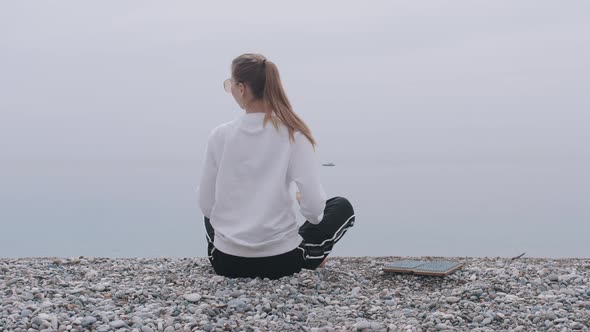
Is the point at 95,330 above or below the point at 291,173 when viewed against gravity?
below

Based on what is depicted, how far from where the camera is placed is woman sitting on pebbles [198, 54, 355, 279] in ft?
15.5

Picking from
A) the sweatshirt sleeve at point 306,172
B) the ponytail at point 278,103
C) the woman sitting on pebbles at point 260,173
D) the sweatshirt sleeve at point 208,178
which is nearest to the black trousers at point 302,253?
the woman sitting on pebbles at point 260,173

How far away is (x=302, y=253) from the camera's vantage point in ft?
16.8

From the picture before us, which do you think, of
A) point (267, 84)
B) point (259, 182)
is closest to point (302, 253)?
point (259, 182)

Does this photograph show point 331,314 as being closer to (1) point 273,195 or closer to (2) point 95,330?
(1) point 273,195

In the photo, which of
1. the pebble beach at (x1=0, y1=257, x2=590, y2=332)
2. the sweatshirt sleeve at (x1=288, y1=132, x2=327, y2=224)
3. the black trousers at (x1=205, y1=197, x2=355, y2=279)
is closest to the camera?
the pebble beach at (x1=0, y1=257, x2=590, y2=332)

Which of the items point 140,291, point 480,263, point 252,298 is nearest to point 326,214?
point 252,298

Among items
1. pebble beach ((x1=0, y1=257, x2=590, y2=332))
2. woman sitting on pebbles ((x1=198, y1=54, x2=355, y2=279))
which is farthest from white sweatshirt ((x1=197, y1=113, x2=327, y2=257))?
pebble beach ((x1=0, y1=257, x2=590, y2=332))

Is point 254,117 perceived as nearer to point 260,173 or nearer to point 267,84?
point 267,84

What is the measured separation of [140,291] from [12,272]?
1571mm

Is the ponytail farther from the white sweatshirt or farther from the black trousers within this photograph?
the black trousers

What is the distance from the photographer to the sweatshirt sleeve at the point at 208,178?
488cm

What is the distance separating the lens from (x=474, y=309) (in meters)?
4.60

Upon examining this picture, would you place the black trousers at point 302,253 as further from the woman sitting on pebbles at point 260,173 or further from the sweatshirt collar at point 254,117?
the sweatshirt collar at point 254,117
